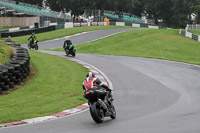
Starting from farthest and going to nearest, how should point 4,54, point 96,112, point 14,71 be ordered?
point 4,54
point 14,71
point 96,112

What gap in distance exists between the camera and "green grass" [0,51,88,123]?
11742 mm

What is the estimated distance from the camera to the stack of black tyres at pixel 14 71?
585 inches

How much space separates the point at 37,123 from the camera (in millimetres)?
10305

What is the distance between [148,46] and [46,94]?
2154 cm

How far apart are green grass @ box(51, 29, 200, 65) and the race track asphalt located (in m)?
7.35

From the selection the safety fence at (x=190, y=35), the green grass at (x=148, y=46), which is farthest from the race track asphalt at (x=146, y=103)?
the safety fence at (x=190, y=35)

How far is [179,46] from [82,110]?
2443 centimetres

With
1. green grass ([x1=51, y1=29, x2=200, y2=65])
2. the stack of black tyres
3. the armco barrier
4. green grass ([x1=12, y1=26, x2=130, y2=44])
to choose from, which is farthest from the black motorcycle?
the armco barrier

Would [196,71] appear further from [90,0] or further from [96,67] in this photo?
[90,0]

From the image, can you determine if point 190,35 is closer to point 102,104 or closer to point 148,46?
point 148,46

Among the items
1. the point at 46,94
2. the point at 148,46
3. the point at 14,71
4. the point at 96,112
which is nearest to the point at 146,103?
the point at 96,112

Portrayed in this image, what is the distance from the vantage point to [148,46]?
115ft

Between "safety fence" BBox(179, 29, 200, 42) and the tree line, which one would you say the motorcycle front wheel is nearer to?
"safety fence" BBox(179, 29, 200, 42)


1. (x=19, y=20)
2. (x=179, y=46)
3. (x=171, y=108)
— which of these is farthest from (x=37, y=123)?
(x=19, y=20)
